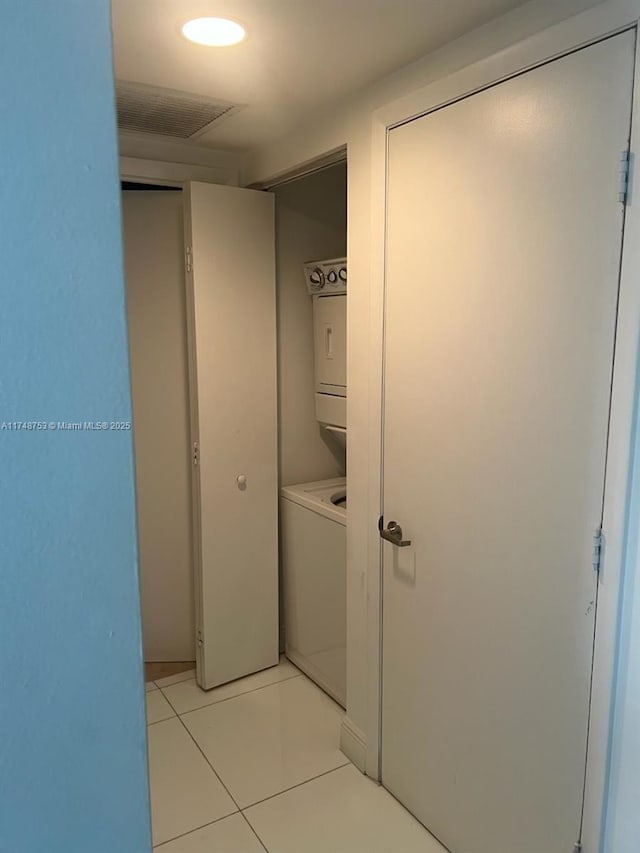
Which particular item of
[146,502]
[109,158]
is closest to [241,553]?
[146,502]

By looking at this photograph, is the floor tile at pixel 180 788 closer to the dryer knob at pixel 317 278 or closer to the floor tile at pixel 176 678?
the floor tile at pixel 176 678

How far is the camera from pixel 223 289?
2.53 metres

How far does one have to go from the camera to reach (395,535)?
6.31ft

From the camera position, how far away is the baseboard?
2.18 metres

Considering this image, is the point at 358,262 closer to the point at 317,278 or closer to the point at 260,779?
the point at 317,278

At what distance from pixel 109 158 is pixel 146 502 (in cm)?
232

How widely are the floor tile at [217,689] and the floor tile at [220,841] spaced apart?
667mm

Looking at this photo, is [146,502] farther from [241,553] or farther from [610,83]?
[610,83]

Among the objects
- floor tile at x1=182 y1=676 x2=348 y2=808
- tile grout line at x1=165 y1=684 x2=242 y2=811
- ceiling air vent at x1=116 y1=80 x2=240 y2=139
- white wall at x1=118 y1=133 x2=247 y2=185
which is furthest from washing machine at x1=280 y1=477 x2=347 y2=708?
ceiling air vent at x1=116 y1=80 x2=240 y2=139

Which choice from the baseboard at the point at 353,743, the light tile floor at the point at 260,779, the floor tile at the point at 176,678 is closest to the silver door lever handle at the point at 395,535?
the baseboard at the point at 353,743

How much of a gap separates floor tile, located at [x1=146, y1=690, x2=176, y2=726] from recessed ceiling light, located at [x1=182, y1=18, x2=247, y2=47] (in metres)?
2.37

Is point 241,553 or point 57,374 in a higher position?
A: point 57,374

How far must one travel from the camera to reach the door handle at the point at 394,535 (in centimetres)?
189

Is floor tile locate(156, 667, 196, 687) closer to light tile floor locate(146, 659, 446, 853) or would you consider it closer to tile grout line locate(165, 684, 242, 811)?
light tile floor locate(146, 659, 446, 853)
